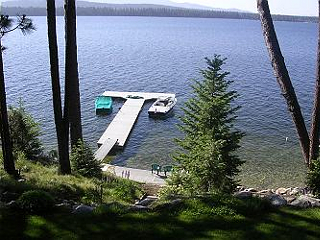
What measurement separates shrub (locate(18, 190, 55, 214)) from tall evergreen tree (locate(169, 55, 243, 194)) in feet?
18.3

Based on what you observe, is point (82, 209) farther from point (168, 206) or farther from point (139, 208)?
point (168, 206)

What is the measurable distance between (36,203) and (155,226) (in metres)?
2.48

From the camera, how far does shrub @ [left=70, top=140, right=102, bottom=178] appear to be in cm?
1575

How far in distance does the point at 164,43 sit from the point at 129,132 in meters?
69.4

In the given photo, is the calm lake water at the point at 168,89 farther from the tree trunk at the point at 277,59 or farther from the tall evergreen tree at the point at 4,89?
the tall evergreen tree at the point at 4,89

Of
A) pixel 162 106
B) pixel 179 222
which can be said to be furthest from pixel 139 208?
pixel 162 106

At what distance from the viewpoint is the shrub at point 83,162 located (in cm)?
1575

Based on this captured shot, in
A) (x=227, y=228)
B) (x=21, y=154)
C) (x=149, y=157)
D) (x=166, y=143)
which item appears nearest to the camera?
(x=227, y=228)

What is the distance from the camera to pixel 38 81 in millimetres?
51219

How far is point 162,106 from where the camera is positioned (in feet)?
137

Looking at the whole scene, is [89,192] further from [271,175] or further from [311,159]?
[271,175]

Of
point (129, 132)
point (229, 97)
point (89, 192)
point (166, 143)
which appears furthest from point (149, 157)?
point (89, 192)

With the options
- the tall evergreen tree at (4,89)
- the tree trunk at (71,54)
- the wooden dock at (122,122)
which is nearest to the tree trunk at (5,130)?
the tall evergreen tree at (4,89)

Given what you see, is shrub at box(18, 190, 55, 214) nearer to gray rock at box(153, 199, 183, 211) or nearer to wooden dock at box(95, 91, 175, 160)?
gray rock at box(153, 199, 183, 211)
